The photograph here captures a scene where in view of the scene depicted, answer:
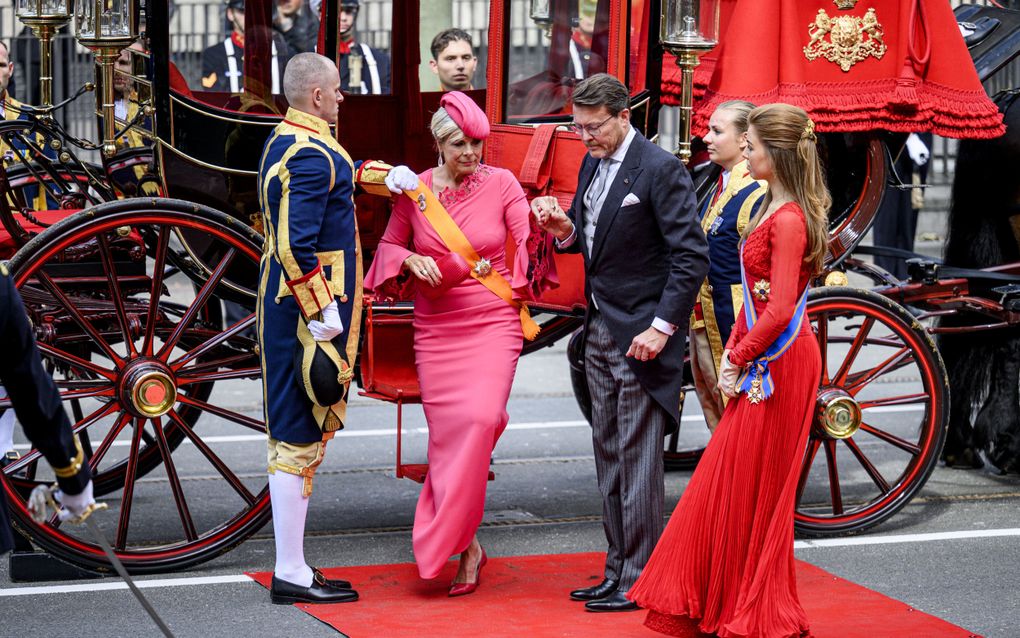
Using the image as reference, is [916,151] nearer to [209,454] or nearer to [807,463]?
[807,463]

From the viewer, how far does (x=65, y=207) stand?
5965 millimetres

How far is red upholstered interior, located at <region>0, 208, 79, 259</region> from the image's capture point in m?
5.77

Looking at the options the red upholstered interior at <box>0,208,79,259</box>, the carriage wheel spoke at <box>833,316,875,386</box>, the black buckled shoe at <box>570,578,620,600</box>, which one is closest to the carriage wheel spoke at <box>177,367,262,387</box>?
the red upholstered interior at <box>0,208,79,259</box>

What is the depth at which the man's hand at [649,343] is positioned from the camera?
4941 mm

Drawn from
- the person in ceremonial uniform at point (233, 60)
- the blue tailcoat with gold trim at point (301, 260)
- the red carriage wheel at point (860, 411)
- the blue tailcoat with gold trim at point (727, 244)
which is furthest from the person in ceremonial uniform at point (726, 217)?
the person in ceremonial uniform at point (233, 60)

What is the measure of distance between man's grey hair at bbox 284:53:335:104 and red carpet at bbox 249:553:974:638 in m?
1.68

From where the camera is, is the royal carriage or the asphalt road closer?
the asphalt road

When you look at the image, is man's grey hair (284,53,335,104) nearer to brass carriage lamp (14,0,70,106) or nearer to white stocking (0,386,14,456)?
brass carriage lamp (14,0,70,106)

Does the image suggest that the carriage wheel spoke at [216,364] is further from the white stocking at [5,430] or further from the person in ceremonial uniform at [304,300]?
the white stocking at [5,430]

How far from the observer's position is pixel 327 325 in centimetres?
489

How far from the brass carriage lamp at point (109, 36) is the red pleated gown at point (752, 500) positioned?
2.31 meters

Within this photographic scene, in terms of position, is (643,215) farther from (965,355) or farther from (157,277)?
(965,355)

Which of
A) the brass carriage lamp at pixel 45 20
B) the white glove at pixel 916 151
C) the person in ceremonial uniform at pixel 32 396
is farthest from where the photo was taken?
the white glove at pixel 916 151

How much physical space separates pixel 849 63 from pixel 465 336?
6.62 ft
